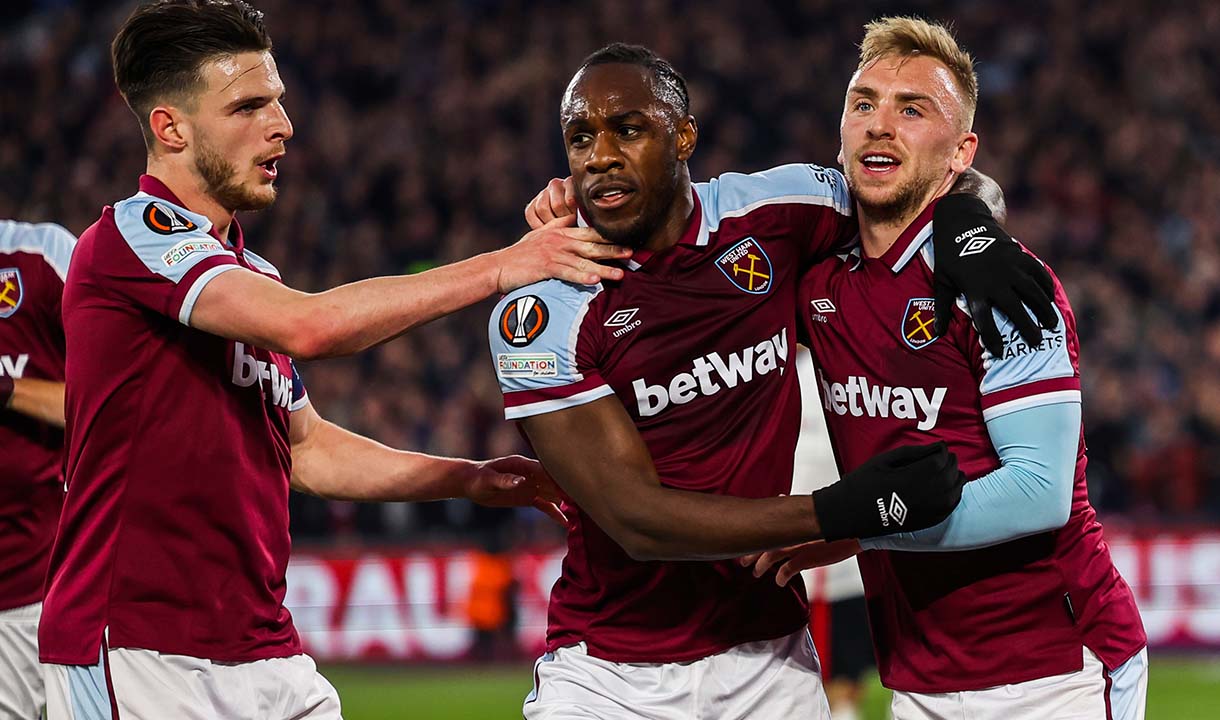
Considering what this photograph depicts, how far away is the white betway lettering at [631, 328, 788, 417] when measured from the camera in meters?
4.37

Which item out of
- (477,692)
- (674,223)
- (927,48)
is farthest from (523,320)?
(477,692)

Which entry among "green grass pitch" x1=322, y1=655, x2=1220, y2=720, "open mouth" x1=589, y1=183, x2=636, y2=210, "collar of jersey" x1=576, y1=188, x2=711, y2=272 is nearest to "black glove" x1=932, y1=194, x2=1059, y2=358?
"collar of jersey" x1=576, y1=188, x2=711, y2=272

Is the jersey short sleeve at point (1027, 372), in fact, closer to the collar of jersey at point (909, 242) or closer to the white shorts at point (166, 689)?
the collar of jersey at point (909, 242)

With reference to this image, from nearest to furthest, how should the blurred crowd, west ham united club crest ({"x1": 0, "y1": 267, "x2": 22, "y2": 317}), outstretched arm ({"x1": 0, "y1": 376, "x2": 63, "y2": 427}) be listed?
outstretched arm ({"x1": 0, "y1": 376, "x2": 63, "y2": 427}) < west ham united club crest ({"x1": 0, "y1": 267, "x2": 22, "y2": 317}) < the blurred crowd

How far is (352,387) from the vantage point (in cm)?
1530

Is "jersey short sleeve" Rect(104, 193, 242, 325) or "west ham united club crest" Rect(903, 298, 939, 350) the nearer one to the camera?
"jersey short sleeve" Rect(104, 193, 242, 325)

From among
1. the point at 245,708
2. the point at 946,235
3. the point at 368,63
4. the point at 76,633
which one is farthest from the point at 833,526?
the point at 368,63

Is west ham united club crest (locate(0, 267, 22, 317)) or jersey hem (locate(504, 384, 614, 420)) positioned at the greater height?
west ham united club crest (locate(0, 267, 22, 317))

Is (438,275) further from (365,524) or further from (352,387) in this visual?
(352,387)

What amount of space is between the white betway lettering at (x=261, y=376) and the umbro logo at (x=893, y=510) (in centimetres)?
181

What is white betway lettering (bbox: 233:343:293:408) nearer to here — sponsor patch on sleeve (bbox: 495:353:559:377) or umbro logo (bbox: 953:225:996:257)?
sponsor patch on sleeve (bbox: 495:353:559:377)

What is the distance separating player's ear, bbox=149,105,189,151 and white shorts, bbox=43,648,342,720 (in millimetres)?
1450

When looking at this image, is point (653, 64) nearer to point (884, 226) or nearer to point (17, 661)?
point (884, 226)

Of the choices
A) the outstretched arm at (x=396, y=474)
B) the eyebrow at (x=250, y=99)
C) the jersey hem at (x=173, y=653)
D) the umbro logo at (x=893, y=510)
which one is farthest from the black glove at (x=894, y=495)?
the eyebrow at (x=250, y=99)
